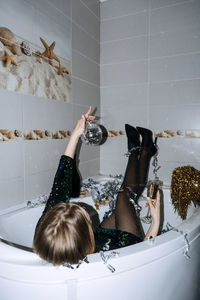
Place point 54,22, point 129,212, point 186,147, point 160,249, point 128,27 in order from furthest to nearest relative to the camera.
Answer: point 128,27 < point 186,147 < point 54,22 < point 129,212 < point 160,249

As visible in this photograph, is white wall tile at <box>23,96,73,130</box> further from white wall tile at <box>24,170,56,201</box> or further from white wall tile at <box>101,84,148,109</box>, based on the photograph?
white wall tile at <box>101,84,148,109</box>

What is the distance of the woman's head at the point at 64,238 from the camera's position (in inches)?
25.6

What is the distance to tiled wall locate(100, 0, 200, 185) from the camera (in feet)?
5.74

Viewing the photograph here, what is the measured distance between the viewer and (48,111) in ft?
4.68

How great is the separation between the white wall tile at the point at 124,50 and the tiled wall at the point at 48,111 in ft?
0.30

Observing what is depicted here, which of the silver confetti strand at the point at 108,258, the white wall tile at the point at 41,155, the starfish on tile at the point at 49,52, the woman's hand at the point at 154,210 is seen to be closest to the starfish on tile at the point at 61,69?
the starfish on tile at the point at 49,52

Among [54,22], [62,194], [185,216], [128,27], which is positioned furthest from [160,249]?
[128,27]

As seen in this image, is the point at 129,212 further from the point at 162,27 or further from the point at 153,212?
the point at 162,27

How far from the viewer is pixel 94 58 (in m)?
2.00

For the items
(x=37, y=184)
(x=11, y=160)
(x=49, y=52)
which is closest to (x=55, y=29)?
(x=49, y=52)

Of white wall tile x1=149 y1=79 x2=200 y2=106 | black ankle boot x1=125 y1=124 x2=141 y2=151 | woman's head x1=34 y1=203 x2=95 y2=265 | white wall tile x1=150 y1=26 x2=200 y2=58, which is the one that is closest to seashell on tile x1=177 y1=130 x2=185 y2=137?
white wall tile x1=149 y1=79 x2=200 y2=106

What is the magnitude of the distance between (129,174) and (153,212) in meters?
0.52

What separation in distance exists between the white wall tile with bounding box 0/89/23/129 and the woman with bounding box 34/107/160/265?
0.33m

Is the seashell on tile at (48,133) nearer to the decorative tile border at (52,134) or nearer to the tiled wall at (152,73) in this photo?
the decorative tile border at (52,134)
